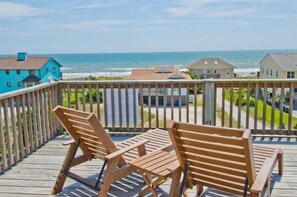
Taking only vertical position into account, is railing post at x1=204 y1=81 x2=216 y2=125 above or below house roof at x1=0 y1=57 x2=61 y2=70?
below

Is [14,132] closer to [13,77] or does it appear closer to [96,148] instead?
[96,148]

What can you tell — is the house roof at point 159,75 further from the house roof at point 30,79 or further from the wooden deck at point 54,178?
the wooden deck at point 54,178

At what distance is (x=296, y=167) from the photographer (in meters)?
3.80

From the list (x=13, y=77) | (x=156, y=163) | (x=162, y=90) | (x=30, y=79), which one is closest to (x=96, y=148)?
(x=156, y=163)

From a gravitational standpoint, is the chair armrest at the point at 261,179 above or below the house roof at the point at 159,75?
below

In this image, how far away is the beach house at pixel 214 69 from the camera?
1720 inches

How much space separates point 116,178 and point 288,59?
30944 millimetres

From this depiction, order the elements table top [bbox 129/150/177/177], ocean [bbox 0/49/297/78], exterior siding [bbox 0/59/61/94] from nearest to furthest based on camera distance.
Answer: table top [bbox 129/150/177/177] < exterior siding [bbox 0/59/61/94] < ocean [bbox 0/49/297/78]

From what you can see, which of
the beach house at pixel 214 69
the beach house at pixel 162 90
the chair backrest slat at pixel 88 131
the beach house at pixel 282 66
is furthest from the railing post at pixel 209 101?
the beach house at pixel 214 69

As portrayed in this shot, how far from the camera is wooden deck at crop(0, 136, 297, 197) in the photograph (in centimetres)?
318

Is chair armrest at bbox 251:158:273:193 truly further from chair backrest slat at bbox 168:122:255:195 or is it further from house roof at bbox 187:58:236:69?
house roof at bbox 187:58:236:69

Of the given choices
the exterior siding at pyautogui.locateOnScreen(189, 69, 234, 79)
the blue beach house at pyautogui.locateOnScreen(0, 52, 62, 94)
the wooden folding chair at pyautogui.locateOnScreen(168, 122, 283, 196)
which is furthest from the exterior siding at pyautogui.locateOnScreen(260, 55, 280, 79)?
the wooden folding chair at pyautogui.locateOnScreen(168, 122, 283, 196)

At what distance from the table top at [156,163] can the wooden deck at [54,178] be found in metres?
0.42

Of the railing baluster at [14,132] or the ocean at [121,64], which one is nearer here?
the railing baluster at [14,132]
